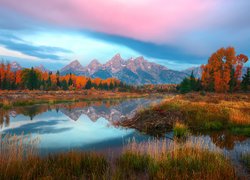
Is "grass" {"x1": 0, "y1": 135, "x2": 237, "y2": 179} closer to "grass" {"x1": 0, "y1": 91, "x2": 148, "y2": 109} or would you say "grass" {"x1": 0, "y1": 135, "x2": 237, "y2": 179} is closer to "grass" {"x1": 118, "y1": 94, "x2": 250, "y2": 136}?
"grass" {"x1": 118, "y1": 94, "x2": 250, "y2": 136}

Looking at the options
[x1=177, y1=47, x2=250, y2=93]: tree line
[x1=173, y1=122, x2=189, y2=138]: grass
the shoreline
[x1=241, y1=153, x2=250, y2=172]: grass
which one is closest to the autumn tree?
[x1=177, y1=47, x2=250, y2=93]: tree line

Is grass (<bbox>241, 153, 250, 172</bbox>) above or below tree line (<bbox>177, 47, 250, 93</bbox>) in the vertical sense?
below

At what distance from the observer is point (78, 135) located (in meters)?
16.6

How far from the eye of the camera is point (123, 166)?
8062 millimetres

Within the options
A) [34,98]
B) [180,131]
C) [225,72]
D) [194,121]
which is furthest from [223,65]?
[34,98]

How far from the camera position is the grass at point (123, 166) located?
6.55 metres

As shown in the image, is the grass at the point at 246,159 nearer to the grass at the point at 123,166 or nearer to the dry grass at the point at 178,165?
the grass at the point at 123,166

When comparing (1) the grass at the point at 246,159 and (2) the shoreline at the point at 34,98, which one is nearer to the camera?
(1) the grass at the point at 246,159

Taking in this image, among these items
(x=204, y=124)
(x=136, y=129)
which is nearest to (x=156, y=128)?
(x=136, y=129)

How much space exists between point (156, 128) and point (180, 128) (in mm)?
3027

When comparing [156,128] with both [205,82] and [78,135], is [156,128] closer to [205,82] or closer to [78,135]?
[78,135]

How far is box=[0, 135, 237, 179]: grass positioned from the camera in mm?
6547

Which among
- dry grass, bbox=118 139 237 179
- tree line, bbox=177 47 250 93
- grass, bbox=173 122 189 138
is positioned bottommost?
grass, bbox=173 122 189 138

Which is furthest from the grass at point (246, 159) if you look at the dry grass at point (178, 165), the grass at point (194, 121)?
the grass at point (194, 121)
